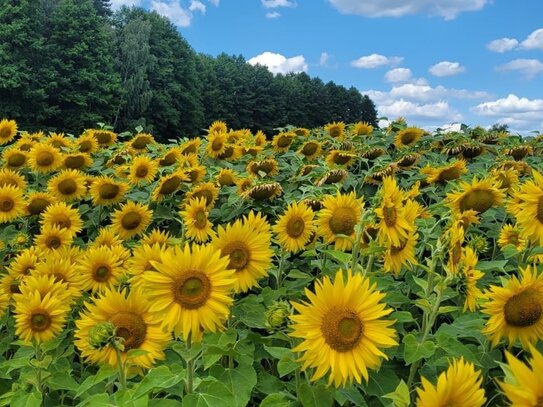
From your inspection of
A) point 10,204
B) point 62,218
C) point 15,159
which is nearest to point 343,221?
point 62,218

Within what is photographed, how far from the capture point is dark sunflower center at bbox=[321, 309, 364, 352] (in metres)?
1.54

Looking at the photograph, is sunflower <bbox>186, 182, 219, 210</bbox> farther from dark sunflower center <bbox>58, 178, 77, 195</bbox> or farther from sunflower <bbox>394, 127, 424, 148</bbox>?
→ sunflower <bbox>394, 127, 424, 148</bbox>

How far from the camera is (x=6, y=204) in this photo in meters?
4.17

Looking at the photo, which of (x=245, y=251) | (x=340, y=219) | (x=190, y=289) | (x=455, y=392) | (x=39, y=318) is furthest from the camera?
(x=340, y=219)

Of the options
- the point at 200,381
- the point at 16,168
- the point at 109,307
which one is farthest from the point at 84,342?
the point at 16,168

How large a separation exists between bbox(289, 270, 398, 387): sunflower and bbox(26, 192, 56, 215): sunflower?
313cm

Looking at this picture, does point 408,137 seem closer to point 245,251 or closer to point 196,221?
point 196,221

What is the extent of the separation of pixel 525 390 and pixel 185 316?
0.94 m

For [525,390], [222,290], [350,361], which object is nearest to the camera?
[525,390]

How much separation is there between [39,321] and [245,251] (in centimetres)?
93

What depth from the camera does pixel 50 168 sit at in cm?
492

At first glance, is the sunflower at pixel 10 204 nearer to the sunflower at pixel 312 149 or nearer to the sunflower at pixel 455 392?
the sunflower at pixel 312 149

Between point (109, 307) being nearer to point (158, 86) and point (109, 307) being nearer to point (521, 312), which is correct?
point (521, 312)

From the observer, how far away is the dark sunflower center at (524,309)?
1.72m
